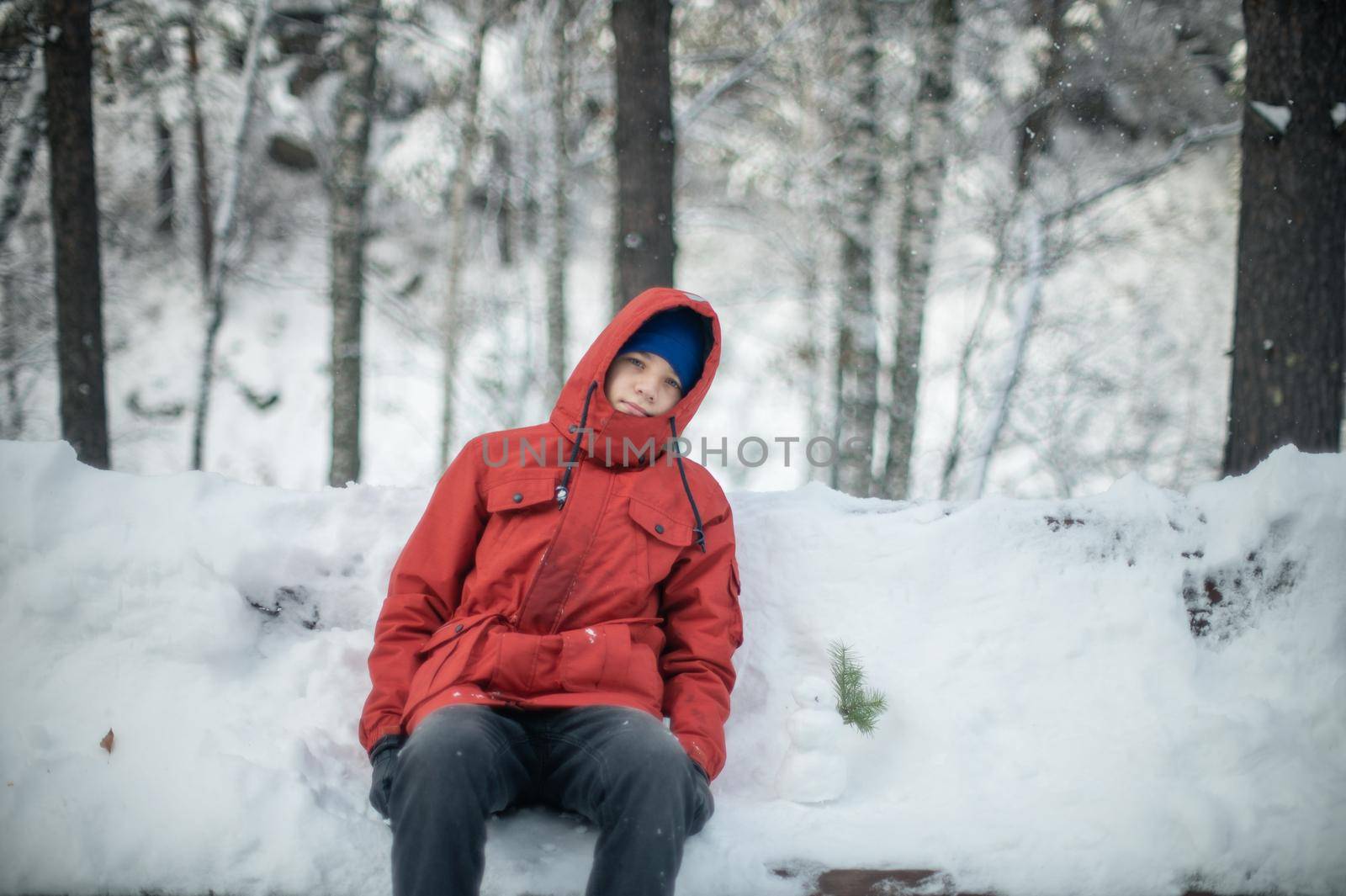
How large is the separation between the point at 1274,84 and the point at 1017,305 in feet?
10.5

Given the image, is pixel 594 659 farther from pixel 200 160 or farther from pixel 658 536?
pixel 200 160

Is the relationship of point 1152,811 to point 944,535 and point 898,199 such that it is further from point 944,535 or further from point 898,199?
point 898,199

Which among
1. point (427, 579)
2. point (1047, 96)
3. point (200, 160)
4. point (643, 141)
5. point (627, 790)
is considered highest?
point (200, 160)

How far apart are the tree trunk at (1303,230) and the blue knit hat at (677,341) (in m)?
2.83

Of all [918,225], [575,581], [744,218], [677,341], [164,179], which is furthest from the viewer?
[164,179]

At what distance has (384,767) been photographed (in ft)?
6.90

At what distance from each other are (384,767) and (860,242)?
22.9 ft

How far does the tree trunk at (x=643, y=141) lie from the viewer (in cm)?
470

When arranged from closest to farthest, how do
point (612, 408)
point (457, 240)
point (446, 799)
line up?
1. point (446, 799)
2. point (612, 408)
3. point (457, 240)

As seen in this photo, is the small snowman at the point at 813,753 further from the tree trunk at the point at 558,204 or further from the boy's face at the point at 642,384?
the tree trunk at the point at 558,204

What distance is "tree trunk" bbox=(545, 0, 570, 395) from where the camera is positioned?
864cm

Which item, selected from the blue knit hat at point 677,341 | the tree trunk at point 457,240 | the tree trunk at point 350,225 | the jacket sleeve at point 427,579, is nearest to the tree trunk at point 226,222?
the tree trunk at point 350,225

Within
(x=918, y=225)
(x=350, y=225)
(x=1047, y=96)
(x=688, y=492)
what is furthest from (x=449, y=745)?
(x=1047, y=96)

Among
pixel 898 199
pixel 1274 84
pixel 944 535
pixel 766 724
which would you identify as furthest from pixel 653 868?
pixel 898 199
